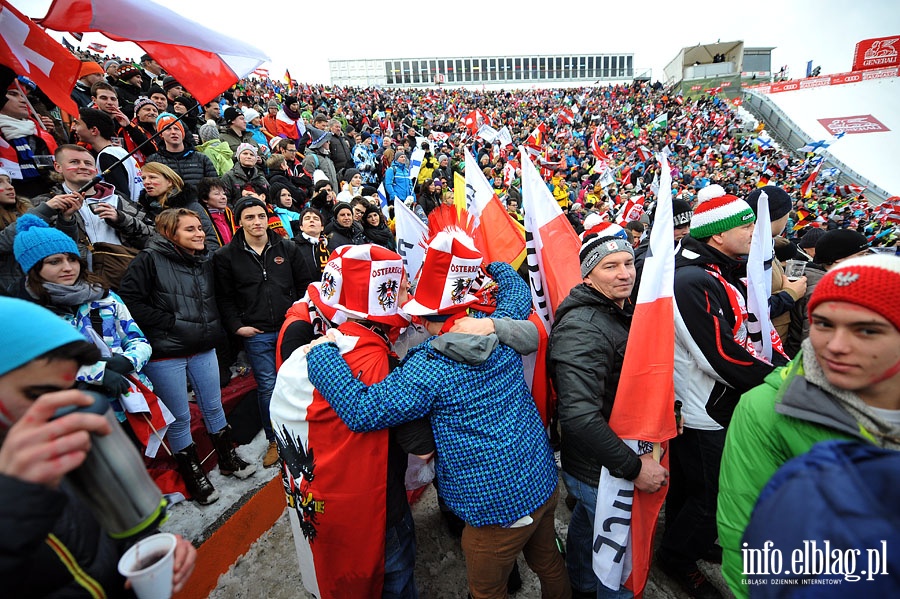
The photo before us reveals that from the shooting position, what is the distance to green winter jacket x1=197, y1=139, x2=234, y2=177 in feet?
20.7

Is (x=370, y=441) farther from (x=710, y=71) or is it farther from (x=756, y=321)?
(x=710, y=71)

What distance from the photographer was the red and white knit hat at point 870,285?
1.15 m

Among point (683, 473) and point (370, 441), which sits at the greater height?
point (370, 441)

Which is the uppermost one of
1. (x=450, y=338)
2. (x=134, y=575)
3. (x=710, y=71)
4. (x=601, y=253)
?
(x=710, y=71)

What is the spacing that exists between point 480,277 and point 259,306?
2.36 m

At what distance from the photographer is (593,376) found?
1968 millimetres

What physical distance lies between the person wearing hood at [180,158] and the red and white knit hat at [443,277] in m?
4.29

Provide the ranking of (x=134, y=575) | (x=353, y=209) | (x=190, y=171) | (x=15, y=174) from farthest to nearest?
(x=353, y=209) < (x=190, y=171) < (x=15, y=174) < (x=134, y=575)

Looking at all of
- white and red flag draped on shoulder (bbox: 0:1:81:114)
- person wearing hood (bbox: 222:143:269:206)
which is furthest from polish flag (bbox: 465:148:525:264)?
person wearing hood (bbox: 222:143:269:206)

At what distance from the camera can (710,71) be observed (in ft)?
133

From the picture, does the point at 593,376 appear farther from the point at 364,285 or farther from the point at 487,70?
the point at 487,70

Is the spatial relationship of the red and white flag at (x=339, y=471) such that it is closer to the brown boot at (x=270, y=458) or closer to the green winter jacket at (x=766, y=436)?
the green winter jacket at (x=766, y=436)

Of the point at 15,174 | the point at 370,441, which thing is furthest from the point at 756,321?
the point at 15,174

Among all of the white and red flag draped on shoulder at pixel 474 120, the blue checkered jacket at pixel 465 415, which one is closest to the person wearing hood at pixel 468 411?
the blue checkered jacket at pixel 465 415
